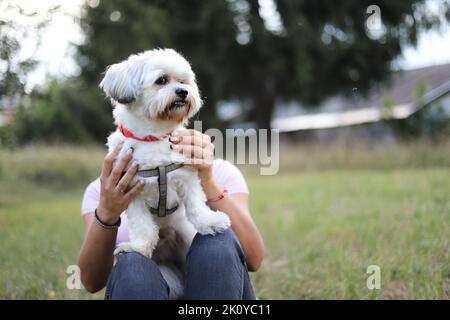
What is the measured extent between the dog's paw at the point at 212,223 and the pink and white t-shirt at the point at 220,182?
1.14ft

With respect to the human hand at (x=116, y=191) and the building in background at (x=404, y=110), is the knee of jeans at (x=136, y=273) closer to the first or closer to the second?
the human hand at (x=116, y=191)

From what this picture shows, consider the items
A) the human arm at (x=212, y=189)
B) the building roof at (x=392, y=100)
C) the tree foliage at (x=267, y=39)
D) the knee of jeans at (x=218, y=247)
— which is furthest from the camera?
the tree foliage at (x=267, y=39)

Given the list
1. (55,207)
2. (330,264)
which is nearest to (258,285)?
(330,264)

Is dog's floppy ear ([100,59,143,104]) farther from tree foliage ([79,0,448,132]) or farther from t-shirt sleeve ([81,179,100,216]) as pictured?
tree foliage ([79,0,448,132])

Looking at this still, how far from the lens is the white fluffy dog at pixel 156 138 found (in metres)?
2.34

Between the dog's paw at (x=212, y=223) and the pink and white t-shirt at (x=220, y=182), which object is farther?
the pink and white t-shirt at (x=220, y=182)

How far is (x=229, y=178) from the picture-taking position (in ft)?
8.84

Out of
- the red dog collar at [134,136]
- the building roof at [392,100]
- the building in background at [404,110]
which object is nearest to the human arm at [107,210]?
the red dog collar at [134,136]

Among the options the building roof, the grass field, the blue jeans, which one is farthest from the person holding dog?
the building roof

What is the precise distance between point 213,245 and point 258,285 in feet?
6.08

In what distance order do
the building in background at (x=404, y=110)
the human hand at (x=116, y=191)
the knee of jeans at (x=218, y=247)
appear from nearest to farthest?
the knee of jeans at (x=218, y=247) < the human hand at (x=116, y=191) < the building in background at (x=404, y=110)

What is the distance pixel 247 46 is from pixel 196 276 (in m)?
16.0

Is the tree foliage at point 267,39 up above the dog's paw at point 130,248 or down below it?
above

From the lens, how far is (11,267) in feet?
13.6
